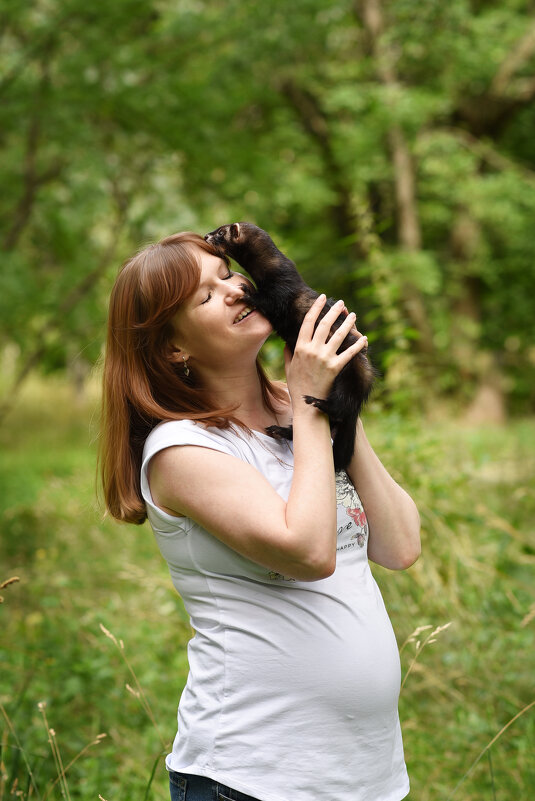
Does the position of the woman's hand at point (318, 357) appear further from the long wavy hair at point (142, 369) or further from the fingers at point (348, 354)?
the long wavy hair at point (142, 369)

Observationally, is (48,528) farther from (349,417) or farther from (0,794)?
(349,417)

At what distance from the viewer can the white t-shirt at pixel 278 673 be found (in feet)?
4.93

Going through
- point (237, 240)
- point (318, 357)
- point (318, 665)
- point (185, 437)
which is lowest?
point (318, 665)

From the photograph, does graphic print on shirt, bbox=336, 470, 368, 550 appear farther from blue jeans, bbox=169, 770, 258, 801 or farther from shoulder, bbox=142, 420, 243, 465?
blue jeans, bbox=169, 770, 258, 801

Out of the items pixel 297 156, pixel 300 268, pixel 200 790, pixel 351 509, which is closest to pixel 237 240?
pixel 351 509

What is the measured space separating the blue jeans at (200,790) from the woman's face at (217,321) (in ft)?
2.77

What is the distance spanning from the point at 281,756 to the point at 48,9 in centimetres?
735

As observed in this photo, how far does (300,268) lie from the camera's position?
11445mm

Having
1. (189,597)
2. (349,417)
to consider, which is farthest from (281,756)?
(349,417)

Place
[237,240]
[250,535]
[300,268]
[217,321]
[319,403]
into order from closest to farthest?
[250,535]
[319,403]
[217,321]
[237,240]
[300,268]

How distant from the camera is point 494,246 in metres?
16.3

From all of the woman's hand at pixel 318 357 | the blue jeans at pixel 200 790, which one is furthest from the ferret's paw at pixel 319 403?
the blue jeans at pixel 200 790

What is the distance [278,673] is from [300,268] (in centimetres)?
1019

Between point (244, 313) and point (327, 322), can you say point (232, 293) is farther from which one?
point (327, 322)
